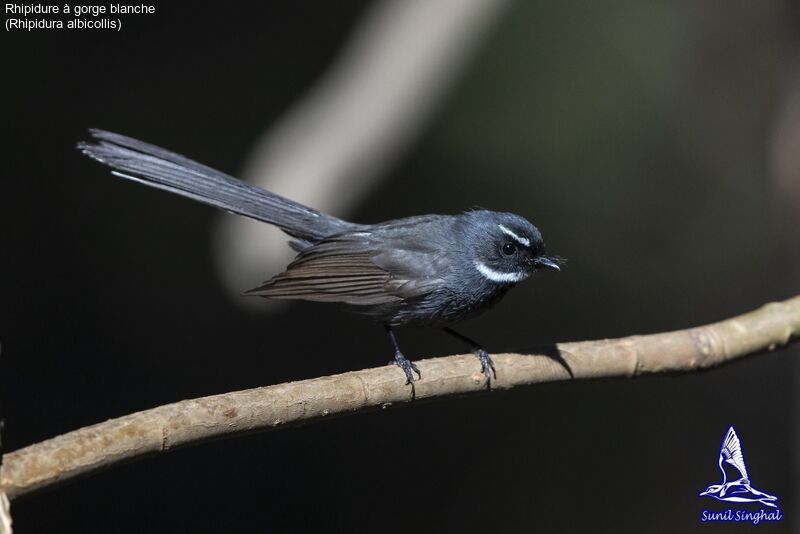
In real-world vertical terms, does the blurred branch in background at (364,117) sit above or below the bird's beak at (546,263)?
above

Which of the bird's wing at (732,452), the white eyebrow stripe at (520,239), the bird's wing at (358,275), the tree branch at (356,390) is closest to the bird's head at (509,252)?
the white eyebrow stripe at (520,239)

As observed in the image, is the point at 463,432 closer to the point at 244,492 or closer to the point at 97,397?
the point at 244,492

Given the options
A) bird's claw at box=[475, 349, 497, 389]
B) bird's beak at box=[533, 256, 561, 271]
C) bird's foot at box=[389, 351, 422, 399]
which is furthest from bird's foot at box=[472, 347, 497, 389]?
bird's beak at box=[533, 256, 561, 271]

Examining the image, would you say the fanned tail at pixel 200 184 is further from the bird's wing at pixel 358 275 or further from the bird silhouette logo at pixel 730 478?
the bird silhouette logo at pixel 730 478

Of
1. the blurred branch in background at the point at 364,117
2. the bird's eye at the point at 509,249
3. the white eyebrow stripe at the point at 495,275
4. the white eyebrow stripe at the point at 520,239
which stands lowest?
the white eyebrow stripe at the point at 495,275

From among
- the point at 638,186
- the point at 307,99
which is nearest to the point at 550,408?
the point at 638,186

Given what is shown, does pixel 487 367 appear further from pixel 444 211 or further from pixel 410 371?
pixel 444 211

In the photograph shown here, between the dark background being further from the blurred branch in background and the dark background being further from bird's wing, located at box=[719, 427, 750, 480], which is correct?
bird's wing, located at box=[719, 427, 750, 480]

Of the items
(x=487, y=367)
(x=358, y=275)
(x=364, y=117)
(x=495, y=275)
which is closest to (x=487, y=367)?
(x=487, y=367)
